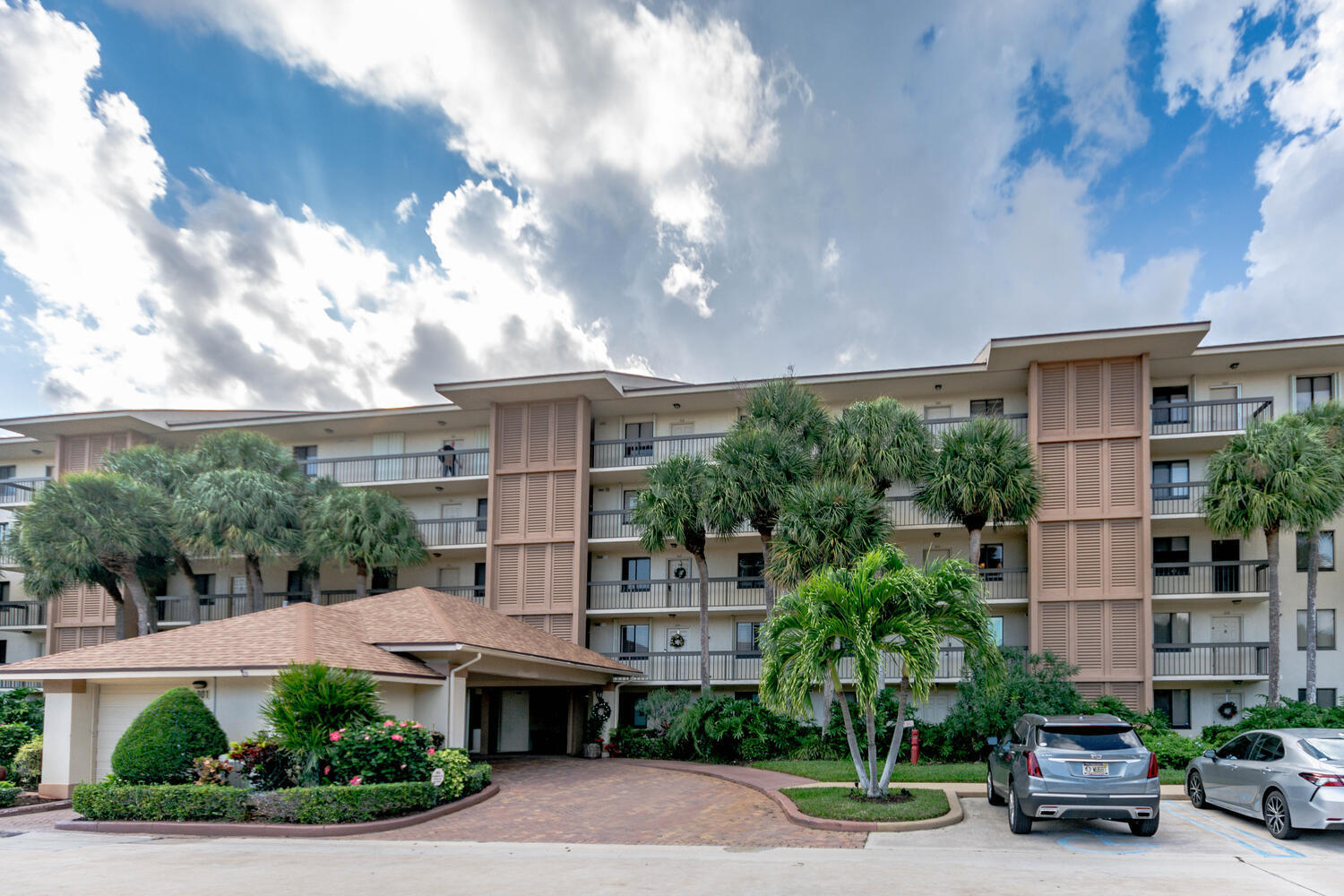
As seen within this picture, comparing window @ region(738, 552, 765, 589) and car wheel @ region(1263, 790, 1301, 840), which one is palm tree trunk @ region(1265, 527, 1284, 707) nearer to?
car wheel @ region(1263, 790, 1301, 840)

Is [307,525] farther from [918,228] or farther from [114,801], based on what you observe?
[918,228]

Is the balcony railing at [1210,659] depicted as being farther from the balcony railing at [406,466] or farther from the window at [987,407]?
the balcony railing at [406,466]

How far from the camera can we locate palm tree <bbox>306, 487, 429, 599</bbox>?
30.8 m

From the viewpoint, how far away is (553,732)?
32.3 m

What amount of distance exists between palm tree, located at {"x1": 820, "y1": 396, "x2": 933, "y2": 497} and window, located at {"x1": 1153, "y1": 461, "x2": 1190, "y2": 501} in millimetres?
8337

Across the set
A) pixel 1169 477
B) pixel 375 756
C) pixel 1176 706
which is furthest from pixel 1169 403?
pixel 375 756

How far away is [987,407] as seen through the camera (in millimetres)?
31266

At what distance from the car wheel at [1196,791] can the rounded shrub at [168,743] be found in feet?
55.5

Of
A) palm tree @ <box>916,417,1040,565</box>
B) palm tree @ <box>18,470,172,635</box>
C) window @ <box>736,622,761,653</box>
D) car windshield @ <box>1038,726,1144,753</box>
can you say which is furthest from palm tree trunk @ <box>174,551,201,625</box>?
car windshield @ <box>1038,726,1144,753</box>

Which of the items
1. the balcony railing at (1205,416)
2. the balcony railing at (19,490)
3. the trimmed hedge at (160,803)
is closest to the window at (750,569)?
the balcony railing at (1205,416)

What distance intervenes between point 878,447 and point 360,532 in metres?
17.2

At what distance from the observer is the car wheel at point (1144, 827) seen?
12.6 m

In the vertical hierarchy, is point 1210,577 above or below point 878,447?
below

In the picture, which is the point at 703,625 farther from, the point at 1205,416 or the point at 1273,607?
the point at 1205,416
